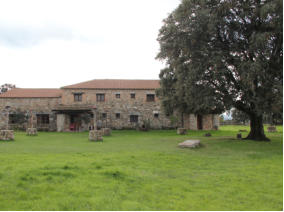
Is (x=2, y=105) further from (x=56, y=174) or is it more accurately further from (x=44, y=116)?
(x=56, y=174)

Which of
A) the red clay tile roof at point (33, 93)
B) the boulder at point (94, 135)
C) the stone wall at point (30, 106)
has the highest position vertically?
the red clay tile roof at point (33, 93)

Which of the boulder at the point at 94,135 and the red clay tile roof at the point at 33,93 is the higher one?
the red clay tile roof at the point at 33,93

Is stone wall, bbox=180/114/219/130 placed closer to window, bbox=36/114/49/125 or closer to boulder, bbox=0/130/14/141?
window, bbox=36/114/49/125

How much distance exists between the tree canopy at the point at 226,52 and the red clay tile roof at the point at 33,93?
21.5 meters

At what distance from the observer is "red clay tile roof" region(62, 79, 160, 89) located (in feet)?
102

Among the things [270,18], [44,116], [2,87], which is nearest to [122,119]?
[44,116]

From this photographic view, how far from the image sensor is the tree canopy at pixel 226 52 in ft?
40.1

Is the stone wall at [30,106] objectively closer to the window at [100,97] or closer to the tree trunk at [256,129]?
the window at [100,97]

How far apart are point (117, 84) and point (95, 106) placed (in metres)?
4.76

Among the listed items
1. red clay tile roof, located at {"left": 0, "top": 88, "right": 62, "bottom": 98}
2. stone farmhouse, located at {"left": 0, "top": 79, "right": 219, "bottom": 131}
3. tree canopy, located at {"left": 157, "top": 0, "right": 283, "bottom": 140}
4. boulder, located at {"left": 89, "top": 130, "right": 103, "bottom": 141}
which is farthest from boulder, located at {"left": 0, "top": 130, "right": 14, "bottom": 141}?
red clay tile roof, located at {"left": 0, "top": 88, "right": 62, "bottom": 98}

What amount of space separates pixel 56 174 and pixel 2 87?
5332 cm

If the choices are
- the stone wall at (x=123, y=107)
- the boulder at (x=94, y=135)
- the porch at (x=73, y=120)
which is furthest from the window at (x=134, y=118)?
the boulder at (x=94, y=135)

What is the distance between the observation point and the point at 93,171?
6324mm

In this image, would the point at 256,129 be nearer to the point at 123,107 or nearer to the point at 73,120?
the point at 123,107
